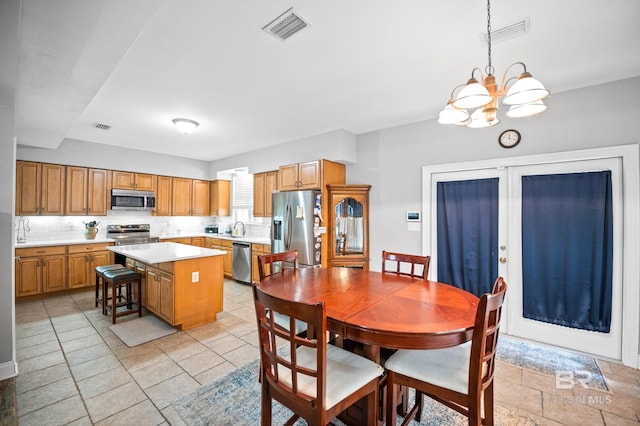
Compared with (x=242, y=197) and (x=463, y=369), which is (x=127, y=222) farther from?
(x=463, y=369)

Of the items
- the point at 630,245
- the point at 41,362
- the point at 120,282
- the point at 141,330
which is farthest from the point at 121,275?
the point at 630,245

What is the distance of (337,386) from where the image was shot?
1.38 meters

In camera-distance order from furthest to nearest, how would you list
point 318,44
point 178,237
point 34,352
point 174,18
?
1. point 178,237
2. point 34,352
3. point 318,44
4. point 174,18

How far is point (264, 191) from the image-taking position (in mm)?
5621

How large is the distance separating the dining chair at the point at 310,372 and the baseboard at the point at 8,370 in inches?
97.5

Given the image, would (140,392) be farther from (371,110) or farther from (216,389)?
(371,110)

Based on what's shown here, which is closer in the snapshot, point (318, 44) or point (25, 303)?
point (318, 44)

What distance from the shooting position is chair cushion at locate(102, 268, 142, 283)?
342cm

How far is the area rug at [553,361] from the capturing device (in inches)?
97.3

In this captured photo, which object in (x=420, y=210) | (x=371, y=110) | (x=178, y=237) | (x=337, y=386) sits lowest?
(x=337, y=386)

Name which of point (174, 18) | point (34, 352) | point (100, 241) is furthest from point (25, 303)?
point (174, 18)

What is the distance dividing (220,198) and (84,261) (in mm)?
2833

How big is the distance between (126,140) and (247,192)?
2.52 m

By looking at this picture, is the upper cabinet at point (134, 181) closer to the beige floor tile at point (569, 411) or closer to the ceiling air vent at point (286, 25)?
the ceiling air vent at point (286, 25)
